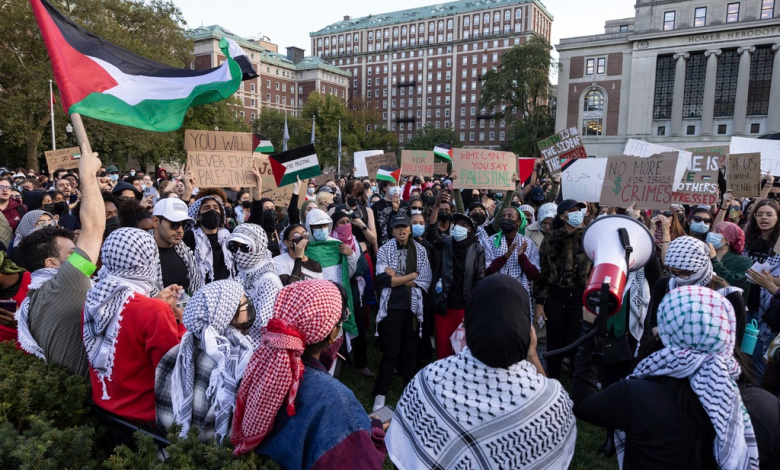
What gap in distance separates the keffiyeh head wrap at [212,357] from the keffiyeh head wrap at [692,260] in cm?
272

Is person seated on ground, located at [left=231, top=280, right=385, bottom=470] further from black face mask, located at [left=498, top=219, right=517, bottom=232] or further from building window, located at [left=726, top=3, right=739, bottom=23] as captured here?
building window, located at [left=726, top=3, right=739, bottom=23]

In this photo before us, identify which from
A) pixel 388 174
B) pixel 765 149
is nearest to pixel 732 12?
pixel 765 149

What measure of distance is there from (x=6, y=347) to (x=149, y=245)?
1.20m

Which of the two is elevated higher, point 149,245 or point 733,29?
point 733,29

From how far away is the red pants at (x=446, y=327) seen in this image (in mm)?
5371

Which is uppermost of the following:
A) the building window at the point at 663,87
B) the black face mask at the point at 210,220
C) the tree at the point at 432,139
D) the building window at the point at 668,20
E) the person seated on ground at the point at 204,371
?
the building window at the point at 668,20

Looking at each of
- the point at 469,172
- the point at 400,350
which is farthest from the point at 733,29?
the point at 400,350

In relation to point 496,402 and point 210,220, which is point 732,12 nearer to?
point 210,220

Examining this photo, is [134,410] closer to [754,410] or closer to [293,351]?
[293,351]

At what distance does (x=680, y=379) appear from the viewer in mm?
1926

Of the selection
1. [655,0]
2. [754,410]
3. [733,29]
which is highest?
[655,0]

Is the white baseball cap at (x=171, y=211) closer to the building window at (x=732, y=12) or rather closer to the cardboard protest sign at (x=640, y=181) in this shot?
the cardboard protest sign at (x=640, y=181)

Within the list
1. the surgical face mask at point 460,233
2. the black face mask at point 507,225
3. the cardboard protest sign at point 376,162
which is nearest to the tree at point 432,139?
the cardboard protest sign at point 376,162

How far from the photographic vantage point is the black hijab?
72.1 inches
